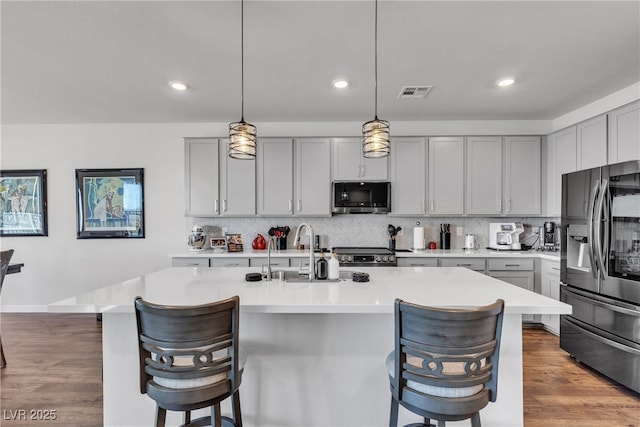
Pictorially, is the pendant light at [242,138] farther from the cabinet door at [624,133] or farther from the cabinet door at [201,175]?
the cabinet door at [624,133]

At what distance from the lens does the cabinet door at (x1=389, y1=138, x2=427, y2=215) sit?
4.11m

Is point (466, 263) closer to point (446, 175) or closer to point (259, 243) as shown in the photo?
point (446, 175)

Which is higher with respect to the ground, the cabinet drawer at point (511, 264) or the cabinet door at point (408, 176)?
the cabinet door at point (408, 176)

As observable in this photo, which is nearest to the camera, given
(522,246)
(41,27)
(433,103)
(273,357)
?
(273,357)

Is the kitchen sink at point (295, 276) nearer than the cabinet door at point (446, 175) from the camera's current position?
Yes

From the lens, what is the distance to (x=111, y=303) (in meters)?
1.56

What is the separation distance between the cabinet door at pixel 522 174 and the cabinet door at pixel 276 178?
2731mm

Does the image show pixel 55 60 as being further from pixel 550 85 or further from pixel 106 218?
pixel 550 85

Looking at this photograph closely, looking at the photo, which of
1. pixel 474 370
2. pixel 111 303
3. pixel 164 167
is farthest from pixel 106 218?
pixel 474 370

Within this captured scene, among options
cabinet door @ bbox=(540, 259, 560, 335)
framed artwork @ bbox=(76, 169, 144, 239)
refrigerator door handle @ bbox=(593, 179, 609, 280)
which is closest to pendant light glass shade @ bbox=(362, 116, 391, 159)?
refrigerator door handle @ bbox=(593, 179, 609, 280)

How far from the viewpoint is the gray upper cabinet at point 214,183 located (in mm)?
4129

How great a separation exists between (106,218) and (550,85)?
544 centimetres

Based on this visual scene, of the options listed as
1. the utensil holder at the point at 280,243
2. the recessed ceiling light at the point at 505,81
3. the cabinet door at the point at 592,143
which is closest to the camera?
the recessed ceiling light at the point at 505,81

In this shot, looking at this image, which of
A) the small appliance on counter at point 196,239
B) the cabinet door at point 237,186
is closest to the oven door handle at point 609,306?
the cabinet door at point 237,186
